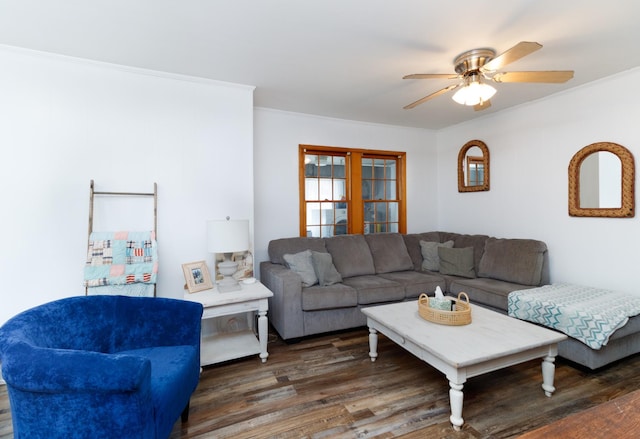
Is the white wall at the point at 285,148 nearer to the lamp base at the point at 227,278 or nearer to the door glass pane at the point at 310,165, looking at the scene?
the door glass pane at the point at 310,165

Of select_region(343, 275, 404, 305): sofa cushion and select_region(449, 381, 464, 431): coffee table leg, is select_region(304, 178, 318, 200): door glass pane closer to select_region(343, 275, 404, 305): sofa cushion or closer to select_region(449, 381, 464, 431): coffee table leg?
select_region(343, 275, 404, 305): sofa cushion

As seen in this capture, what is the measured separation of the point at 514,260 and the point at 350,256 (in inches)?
72.5

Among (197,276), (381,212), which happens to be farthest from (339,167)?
(197,276)

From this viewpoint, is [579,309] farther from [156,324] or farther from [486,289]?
[156,324]

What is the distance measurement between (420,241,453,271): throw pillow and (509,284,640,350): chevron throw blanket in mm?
1178

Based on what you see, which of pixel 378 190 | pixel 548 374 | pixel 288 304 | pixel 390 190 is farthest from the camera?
pixel 390 190

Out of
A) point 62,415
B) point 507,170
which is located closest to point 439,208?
point 507,170

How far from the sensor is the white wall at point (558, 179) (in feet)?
9.68

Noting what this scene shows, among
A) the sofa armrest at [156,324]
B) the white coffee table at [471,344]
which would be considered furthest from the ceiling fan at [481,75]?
the sofa armrest at [156,324]

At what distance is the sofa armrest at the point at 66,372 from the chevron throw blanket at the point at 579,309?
9.65ft

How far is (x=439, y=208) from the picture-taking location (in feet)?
16.9

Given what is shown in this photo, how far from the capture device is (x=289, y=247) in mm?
3650

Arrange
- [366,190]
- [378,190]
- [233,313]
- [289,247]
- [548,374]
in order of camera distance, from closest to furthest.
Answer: [548,374]
[233,313]
[289,247]
[366,190]
[378,190]

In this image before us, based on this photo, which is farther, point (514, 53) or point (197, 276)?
point (197, 276)
